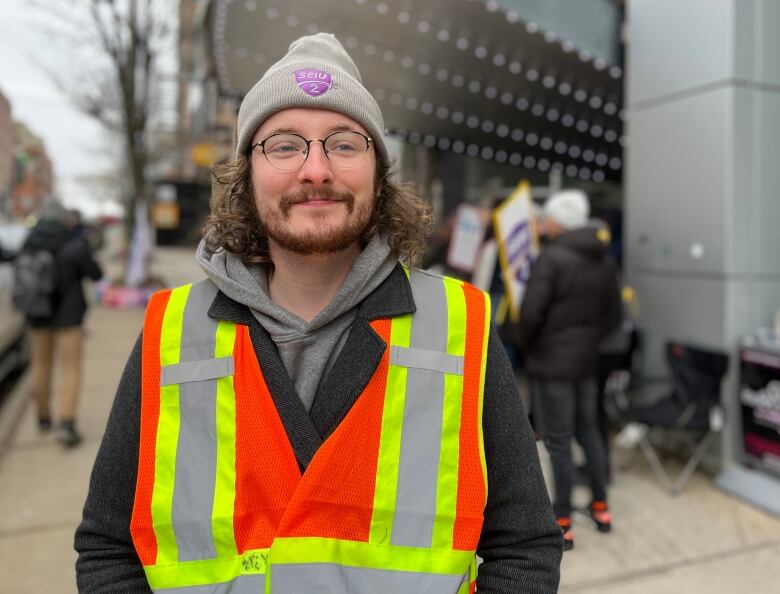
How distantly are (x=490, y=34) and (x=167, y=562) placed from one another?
23.3 ft

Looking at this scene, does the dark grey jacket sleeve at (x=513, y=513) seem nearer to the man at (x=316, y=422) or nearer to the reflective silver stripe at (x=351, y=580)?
the man at (x=316, y=422)

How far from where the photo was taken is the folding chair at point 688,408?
4602 millimetres

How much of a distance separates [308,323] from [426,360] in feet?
0.94

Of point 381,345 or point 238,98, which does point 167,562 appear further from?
point 238,98

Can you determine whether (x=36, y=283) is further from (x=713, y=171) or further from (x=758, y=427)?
(x=758, y=427)

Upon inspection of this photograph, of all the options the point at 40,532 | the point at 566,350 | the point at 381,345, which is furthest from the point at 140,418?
the point at 40,532

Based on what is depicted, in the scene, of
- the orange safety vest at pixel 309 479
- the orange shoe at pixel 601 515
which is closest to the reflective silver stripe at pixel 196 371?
the orange safety vest at pixel 309 479

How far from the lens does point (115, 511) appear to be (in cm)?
140

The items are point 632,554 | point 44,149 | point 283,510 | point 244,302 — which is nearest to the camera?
point 283,510

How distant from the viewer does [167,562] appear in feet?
4.38

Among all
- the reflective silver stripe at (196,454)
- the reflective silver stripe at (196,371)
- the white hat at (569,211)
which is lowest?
the reflective silver stripe at (196,454)

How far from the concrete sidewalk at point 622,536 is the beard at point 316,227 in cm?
274

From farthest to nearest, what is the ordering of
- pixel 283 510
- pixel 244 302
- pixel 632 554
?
pixel 632 554 → pixel 244 302 → pixel 283 510

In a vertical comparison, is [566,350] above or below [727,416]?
above
